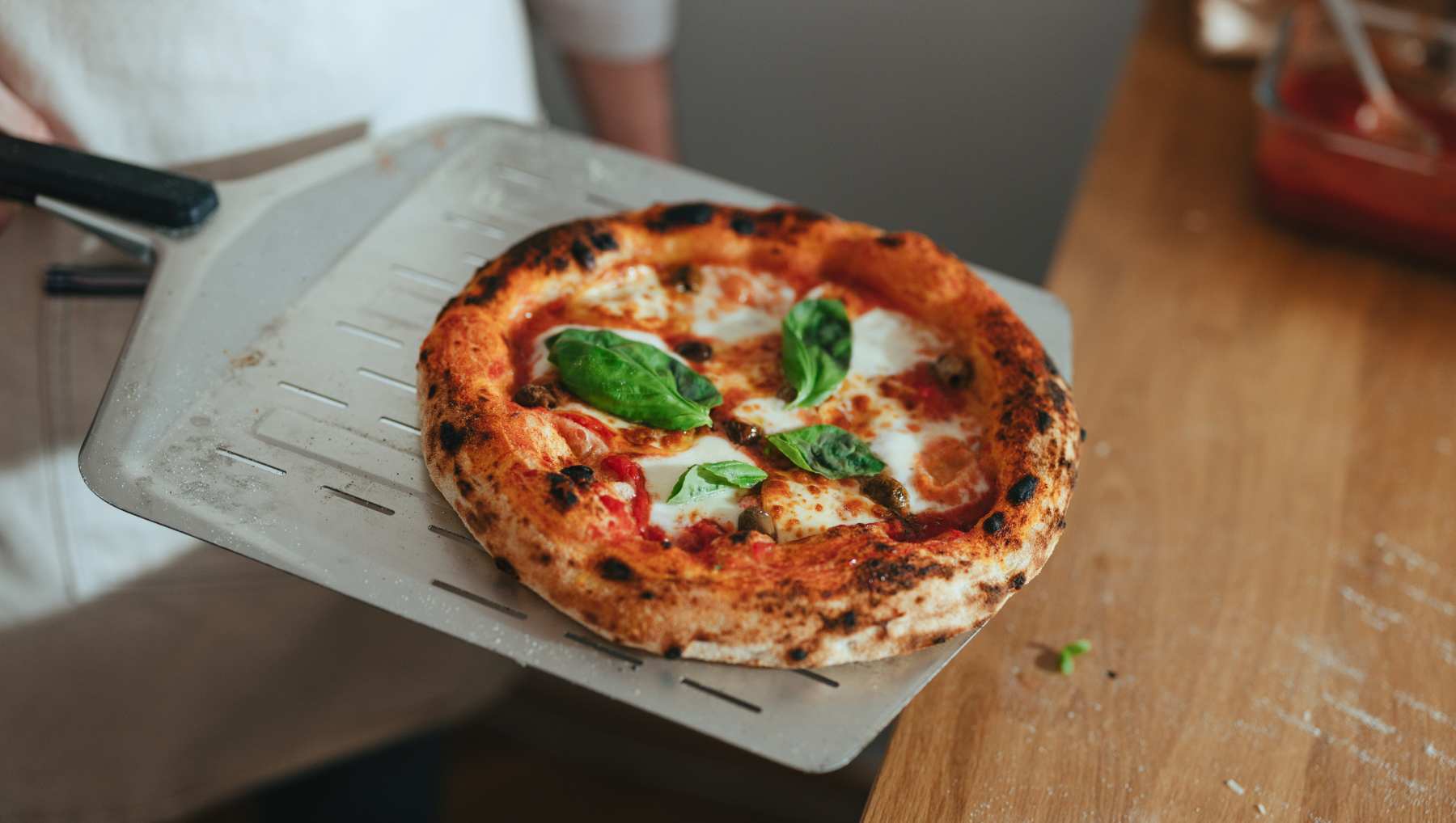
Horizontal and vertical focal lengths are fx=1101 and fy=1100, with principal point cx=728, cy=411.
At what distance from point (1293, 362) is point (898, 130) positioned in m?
1.19

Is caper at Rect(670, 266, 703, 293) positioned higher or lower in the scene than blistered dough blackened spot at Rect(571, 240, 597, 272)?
lower

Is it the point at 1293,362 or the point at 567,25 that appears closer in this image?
the point at 1293,362

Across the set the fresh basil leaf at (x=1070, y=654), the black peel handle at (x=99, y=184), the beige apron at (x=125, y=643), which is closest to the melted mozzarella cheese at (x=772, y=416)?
the fresh basil leaf at (x=1070, y=654)

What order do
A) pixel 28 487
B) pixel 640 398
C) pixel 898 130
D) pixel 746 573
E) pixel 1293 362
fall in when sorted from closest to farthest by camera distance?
pixel 746 573 → pixel 640 398 → pixel 28 487 → pixel 1293 362 → pixel 898 130

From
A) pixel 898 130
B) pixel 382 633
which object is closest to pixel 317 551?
pixel 382 633

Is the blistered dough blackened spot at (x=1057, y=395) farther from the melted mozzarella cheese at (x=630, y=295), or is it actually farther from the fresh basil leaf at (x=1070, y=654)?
the melted mozzarella cheese at (x=630, y=295)

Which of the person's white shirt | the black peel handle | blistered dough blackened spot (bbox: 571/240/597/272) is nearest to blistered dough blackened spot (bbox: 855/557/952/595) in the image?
blistered dough blackened spot (bbox: 571/240/597/272)

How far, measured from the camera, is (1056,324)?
48.3 inches

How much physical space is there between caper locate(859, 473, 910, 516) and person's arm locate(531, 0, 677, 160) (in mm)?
1042

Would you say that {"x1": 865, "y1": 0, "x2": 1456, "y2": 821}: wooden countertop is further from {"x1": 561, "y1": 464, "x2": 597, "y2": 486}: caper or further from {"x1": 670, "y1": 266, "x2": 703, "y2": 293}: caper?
{"x1": 670, "y1": 266, "x2": 703, "y2": 293}: caper

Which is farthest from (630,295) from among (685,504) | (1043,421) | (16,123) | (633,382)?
(16,123)

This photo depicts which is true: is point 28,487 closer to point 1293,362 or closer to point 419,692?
point 419,692

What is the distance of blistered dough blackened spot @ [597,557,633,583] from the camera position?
86cm

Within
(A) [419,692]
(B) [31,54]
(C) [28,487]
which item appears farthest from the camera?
(A) [419,692]
